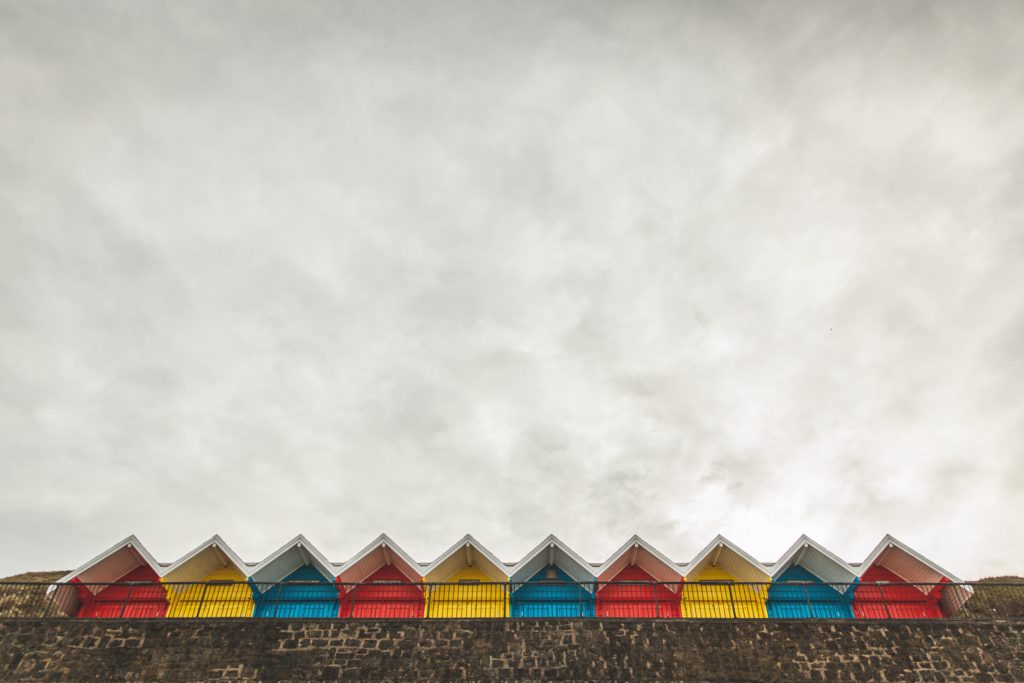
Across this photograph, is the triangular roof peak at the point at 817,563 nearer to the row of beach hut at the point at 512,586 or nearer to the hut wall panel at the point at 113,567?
the row of beach hut at the point at 512,586

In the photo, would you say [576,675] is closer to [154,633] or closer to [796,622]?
[796,622]

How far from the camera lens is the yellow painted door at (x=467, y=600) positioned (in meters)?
19.9

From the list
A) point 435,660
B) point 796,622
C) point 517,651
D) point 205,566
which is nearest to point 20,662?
point 205,566

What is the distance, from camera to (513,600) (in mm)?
20328

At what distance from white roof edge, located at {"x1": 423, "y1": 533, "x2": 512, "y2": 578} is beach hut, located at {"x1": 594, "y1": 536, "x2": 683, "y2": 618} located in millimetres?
3125

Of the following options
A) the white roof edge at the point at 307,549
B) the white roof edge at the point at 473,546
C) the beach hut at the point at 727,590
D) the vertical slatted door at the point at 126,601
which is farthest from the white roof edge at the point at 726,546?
A: the vertical slatted door at the point at 126,601

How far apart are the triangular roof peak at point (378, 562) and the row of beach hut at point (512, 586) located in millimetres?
46

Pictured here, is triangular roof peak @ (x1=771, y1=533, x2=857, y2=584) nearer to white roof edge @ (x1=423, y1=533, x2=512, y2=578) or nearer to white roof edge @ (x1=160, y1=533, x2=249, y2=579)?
white roof edge @ (x1=423, y1=533, x2=512, y2=578)

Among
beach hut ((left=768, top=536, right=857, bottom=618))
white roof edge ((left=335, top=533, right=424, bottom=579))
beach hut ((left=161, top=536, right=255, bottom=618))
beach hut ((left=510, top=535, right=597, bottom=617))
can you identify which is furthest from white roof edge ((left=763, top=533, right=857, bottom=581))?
beach hut ((left=161, top=536, right=255, bottom=618))

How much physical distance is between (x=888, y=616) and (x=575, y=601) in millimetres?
9923

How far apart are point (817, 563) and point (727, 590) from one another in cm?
311

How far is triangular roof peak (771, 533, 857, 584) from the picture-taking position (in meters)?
19.7

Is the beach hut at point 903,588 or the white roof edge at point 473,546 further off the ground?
the white roof edge at point 473,546

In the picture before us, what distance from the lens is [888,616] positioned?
19.5 metres
